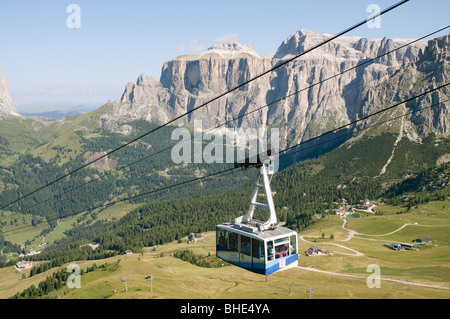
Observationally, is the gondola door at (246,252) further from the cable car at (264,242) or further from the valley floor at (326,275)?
the valley floor at (326,275)

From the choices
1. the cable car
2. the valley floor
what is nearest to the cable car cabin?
the cable car

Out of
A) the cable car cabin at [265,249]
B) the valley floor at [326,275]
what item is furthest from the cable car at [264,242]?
the valley floor at [326,275]

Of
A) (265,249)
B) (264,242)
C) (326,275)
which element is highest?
(264,242)

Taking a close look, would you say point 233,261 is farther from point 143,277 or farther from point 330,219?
point 330,219

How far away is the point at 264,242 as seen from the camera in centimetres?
3828

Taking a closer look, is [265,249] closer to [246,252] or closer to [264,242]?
[264,242]

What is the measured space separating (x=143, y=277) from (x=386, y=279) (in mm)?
68604

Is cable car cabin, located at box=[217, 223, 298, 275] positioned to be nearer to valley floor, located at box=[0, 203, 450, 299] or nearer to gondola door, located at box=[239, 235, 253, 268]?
gondola door, located at box=[239, 235, 253, 268]

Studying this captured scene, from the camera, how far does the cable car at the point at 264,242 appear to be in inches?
1540

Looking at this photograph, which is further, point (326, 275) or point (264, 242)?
point (326, 275)

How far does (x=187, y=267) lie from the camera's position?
13088 cm

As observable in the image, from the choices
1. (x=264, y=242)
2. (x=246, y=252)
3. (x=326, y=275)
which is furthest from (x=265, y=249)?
(x=326, y=275)
